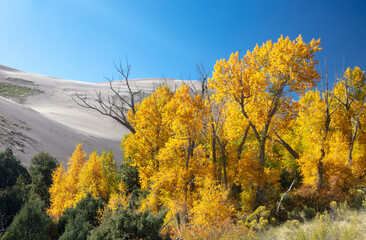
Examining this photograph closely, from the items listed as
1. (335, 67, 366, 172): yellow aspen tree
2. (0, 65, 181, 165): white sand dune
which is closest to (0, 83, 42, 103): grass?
(0, 65, 181, 165): white sand dune

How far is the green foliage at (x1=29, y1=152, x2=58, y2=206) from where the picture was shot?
93.5ft

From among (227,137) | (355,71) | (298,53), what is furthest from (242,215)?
(355,71)

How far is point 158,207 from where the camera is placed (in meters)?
19.2

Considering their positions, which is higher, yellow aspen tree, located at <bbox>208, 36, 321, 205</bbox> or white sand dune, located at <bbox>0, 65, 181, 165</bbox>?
yellow aspen tree, located at <bbox>208, 36, 321, 205</bbox>

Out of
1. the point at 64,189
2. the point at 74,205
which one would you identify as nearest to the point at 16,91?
the point at 64,189

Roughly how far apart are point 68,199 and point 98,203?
→ 29.6 feet

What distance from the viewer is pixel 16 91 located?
97938 millimetres

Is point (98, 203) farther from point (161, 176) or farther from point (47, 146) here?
point (47, 146)

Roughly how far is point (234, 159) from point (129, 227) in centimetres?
858

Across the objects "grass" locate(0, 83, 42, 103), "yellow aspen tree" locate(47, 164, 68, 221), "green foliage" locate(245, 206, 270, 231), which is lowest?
"yellow aspen tree" locate(47, 164, 68, 221)

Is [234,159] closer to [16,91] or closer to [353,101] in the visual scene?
→ [353,101]

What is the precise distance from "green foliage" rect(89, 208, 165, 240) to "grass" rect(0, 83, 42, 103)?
94.4 m

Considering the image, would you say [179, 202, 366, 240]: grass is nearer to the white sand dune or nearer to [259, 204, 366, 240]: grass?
[259, 204, 366, 240]: grass

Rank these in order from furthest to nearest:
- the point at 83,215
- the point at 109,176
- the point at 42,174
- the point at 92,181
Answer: the point at 42,174 → the point at 109,176 → the point at 92,181 → the point at 83,215
